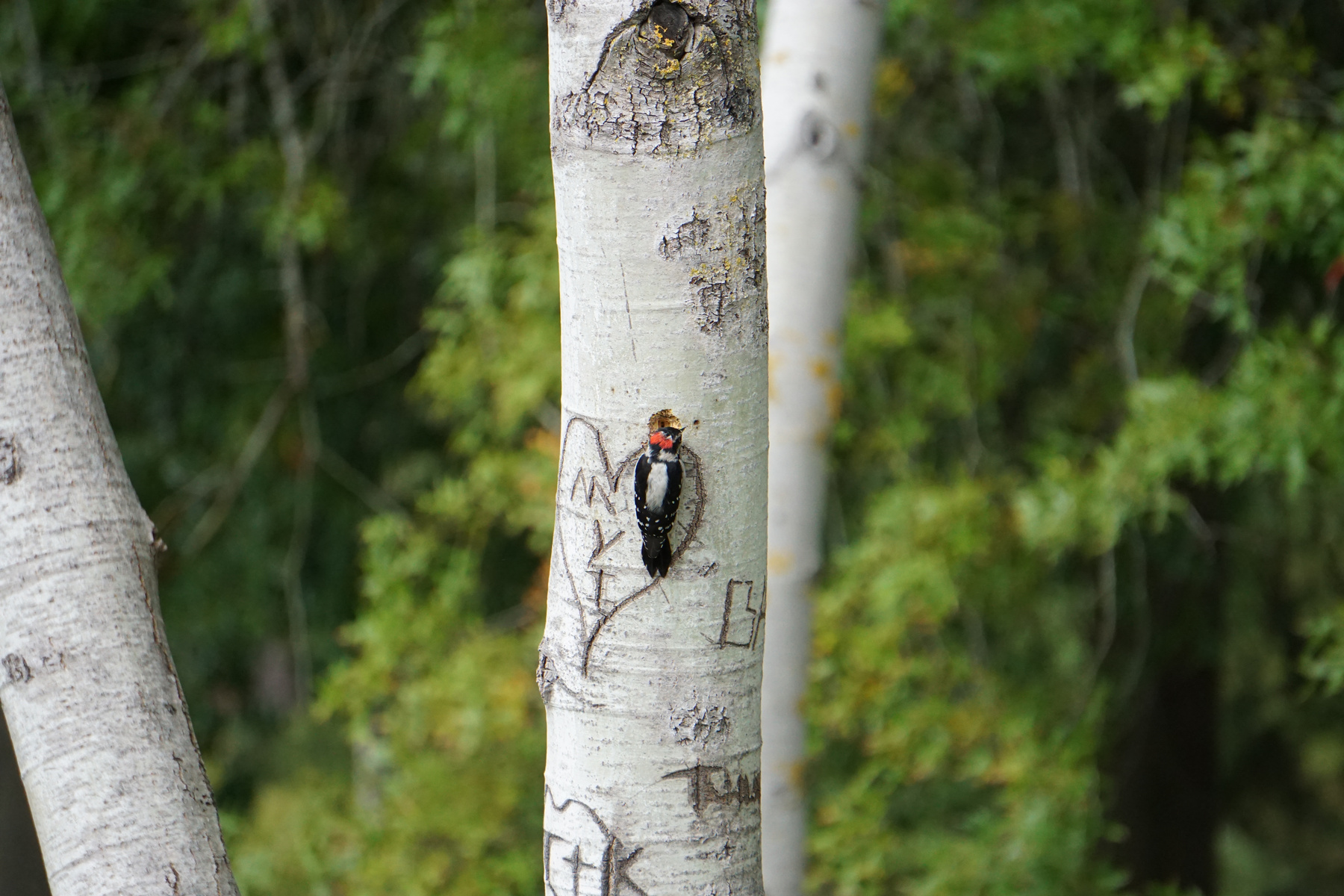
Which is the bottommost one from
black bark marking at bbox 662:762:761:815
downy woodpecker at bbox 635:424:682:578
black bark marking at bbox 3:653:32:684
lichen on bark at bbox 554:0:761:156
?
black bark marking at bbox 662:762:761:815

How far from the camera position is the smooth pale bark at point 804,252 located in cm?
186

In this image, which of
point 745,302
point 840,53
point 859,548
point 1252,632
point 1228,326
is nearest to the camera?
point 745,302

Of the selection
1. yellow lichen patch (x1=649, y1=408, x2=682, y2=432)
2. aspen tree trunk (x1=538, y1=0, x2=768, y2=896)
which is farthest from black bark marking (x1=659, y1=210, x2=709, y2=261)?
yellow lichen patch (x1=649, y1=408, x2=682, y2=432)

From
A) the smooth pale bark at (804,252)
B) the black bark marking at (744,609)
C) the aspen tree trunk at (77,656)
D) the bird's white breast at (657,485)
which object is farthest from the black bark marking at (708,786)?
the smooth pale bark at (804,252)

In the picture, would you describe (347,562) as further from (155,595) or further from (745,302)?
(745,302)

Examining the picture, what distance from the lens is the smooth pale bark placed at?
1.86m

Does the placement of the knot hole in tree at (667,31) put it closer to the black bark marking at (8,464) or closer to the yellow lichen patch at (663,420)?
the yellow lichen patch at (663,420)

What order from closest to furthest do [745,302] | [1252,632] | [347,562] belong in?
[745,302]
[347,562]
[1252,632]

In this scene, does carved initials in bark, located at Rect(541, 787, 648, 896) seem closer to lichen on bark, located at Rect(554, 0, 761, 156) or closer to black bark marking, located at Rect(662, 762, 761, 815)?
black bark marking, located at Rect(662, 762, 761, 815)

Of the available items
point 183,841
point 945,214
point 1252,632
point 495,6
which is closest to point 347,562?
point 495,6

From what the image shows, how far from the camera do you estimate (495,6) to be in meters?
3.13

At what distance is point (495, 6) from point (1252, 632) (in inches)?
169

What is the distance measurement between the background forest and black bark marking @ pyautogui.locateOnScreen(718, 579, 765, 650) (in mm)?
1711

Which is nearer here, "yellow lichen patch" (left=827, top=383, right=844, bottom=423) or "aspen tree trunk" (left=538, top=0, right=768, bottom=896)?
"aspen tree trunk" (left=538, top=0, right=768, bottom=896)
